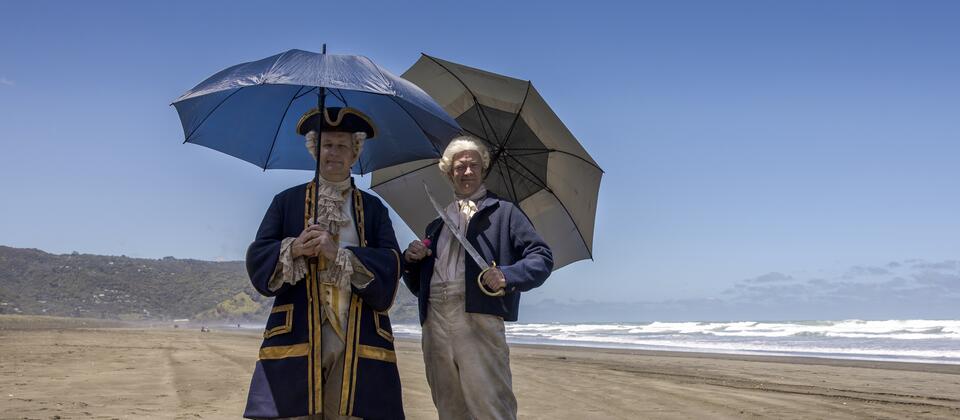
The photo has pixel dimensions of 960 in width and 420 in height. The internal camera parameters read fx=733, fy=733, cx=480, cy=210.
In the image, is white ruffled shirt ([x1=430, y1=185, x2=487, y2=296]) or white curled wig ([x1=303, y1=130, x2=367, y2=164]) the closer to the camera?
white curled wig ([x1=303, y1=130, x2=367, y2=164])

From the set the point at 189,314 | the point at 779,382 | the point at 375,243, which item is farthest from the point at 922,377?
the point at 189,314

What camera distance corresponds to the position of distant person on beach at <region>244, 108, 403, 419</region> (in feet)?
9.43

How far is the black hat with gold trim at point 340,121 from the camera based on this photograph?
122 inches

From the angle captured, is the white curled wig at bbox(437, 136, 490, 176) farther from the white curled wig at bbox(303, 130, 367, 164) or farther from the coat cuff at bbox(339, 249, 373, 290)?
the coat cuff at bbox(339, 249, 373, 290)

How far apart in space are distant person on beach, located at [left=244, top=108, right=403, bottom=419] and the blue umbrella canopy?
384 mm

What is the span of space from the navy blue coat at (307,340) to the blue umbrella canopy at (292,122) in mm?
608

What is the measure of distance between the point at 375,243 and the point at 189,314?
2161 inches

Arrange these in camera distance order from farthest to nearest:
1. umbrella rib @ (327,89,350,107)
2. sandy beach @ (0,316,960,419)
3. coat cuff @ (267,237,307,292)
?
1. sandy beach @ (0,316,960,419)
2. umbrella rib @ (327,89,350,107)
3. coat cuff @ (267,237,307,292)

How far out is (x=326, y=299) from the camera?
297cm

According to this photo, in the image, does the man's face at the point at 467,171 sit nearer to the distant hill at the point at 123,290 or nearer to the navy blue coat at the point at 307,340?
the navy blue coat at the point at 307,340

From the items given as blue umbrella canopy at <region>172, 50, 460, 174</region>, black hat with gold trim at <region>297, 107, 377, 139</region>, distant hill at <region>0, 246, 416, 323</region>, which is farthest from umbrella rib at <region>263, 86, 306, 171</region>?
distant hill at <region>0, 246, 416, 323</region>

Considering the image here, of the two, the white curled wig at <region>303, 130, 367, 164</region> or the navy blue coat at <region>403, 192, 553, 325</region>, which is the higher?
the white curled wig at <region>303, 130, 367, 164</region>

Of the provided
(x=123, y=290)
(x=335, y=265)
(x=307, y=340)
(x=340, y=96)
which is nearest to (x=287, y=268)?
(x=335, y=265)

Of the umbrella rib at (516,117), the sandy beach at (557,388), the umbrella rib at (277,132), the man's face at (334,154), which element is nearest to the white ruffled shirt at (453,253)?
the man's face at (334,154)
